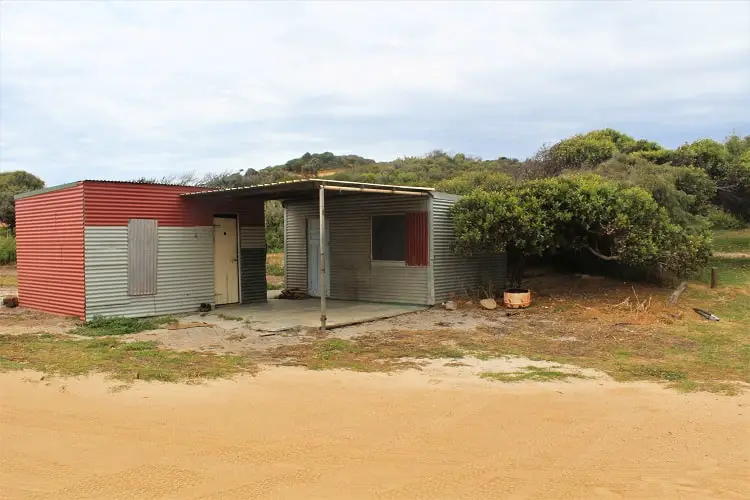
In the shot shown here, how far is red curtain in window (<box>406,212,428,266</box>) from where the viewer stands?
12773mm

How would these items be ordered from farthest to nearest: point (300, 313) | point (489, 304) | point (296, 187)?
point (489, 304)
point (300, 313)
point (296, 187)

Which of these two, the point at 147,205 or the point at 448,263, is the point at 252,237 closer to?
the point at 147,205

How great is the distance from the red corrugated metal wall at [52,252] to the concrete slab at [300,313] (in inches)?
99.3

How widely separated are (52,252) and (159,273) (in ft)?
6.94

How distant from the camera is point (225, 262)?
1289cm

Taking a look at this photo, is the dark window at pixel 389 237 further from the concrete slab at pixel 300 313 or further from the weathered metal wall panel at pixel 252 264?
the weathered metal wall panel at pixel 252 264

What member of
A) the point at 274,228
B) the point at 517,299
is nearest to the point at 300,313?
the point at 517,299

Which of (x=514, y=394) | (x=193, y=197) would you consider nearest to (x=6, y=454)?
(x=514, y=394)

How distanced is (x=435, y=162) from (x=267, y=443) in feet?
126

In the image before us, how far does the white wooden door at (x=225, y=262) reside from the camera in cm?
1268

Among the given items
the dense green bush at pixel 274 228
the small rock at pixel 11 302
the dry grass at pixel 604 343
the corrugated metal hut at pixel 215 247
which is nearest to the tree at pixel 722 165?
the dry grass at pixel 604 343

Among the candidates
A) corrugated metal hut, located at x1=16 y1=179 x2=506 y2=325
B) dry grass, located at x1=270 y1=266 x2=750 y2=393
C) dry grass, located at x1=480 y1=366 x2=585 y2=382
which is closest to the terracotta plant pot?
dry grass, located at x1=270 y1=266 x2=750 y2=393

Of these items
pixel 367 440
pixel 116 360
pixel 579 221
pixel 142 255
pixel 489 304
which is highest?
pixel 579 221

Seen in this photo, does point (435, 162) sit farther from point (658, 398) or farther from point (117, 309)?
point (658, 398)
